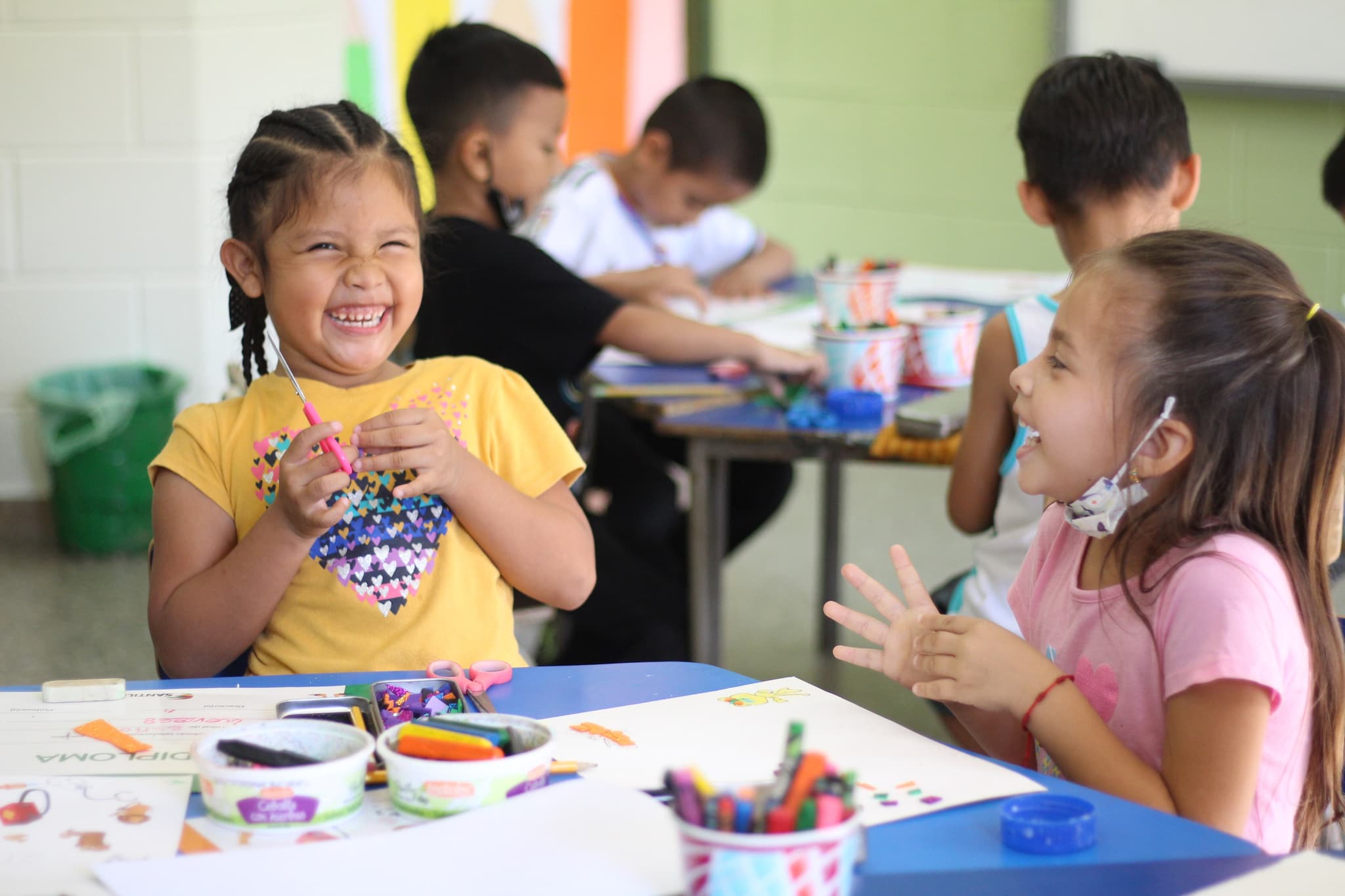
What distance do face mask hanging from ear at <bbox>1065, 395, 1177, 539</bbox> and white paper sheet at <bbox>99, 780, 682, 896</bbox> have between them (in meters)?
0.46

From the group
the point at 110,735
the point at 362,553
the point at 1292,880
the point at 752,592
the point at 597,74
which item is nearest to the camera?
the point at 1292,880

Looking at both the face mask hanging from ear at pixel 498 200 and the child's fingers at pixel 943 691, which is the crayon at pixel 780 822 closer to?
the child's fingers at pixel 943 691

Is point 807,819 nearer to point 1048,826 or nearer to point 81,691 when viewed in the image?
point 1048,826

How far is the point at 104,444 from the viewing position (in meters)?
3.46

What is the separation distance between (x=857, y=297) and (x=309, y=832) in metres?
1.78

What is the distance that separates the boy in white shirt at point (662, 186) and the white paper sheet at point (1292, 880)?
213 centimetres

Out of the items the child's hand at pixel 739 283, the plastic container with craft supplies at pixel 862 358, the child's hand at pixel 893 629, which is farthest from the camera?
the child's hand at pixel 739 283

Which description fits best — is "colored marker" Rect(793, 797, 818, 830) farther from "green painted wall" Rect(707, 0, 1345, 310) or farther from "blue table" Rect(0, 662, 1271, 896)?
"green painted wall" Rect(707, 0, 1345, 310)

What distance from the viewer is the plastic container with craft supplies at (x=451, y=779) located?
823mm

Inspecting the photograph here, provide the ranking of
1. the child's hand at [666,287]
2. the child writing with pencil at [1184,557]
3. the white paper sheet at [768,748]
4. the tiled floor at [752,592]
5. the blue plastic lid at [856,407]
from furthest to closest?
the tiled floor at [752,592] < the child's hand at [666,287] < the blue plastic lid at [856,407] < the child writing with pencil at [1184,557] < the white paper sheet at [768,748]

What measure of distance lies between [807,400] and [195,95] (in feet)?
6.68

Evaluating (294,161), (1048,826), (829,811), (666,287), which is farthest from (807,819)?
(666,287)

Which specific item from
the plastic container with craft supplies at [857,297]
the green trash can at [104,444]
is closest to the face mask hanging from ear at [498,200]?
the plastic container with craft supplies at [857,297]

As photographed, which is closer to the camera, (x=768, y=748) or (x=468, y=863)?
(x=468, y=863)
